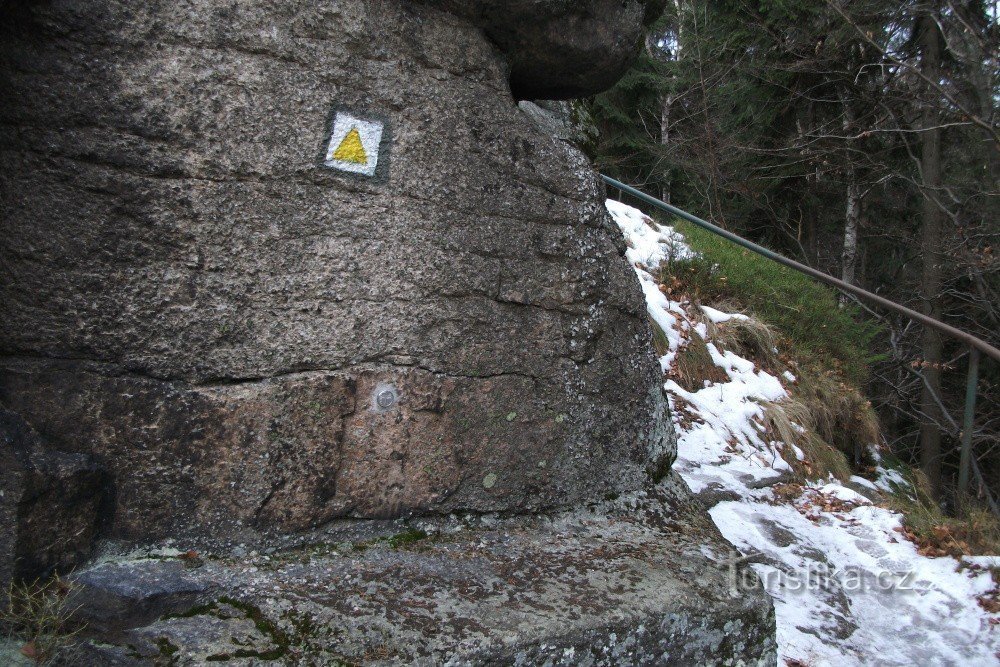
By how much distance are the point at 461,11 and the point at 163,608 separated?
159cm

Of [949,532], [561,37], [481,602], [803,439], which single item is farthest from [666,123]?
[481,602]

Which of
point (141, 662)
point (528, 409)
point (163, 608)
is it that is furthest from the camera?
point (528, 409)

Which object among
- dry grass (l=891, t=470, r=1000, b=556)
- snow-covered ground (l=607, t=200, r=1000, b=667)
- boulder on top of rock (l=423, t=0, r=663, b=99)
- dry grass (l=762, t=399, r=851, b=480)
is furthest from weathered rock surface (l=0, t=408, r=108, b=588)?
dry grass (l=762, t=399, r=851, b=480)

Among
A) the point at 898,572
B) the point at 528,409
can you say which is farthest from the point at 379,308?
A: the point at 898,572

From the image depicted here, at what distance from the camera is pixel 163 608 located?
1.40 metres

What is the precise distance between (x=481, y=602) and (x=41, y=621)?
0.82 metres

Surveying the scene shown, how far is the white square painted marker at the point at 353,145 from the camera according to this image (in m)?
1.71

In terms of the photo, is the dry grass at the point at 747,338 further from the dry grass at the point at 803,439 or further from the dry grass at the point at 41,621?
the dry grass at the point at 41,621

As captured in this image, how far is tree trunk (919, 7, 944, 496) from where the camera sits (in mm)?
8758

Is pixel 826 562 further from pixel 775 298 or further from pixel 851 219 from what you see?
pixel 851 219

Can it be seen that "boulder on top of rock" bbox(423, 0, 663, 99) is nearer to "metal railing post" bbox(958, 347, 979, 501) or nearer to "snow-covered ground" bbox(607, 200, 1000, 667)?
"snow-covered ground" bbox(607, 200, 1000, 667)

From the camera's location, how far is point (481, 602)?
1.53 meters

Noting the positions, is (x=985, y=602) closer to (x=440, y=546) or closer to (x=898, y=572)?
(x=898, y=572)

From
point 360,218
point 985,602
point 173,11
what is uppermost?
point 173,11
